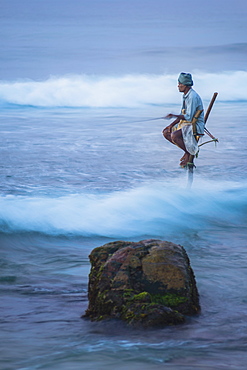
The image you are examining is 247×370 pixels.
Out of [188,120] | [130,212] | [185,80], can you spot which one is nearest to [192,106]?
[188,120]

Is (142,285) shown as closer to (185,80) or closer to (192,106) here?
(192,106)

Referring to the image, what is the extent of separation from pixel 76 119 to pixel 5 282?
22.8 metres

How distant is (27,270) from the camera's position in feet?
20.0

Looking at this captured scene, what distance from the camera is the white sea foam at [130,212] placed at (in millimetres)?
8664

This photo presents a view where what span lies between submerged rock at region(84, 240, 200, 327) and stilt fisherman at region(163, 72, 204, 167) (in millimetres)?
4433

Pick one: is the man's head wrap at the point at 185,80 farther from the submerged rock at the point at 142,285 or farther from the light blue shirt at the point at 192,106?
the submerged rock at the point at 142,285

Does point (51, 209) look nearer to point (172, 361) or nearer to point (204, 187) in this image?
point (204, 187)

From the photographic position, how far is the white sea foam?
341 inches

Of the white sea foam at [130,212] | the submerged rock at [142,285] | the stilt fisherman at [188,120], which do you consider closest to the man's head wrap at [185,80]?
the stilt fisherman at [188,120]

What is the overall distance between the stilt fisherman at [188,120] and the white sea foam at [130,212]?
1.17 metres

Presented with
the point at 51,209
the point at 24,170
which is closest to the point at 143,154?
the point at 24,170

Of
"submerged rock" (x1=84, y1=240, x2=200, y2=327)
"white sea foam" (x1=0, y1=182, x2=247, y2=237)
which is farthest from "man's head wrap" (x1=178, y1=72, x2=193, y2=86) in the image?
"submerged rock" (x1=84, y1=240, x2=200, y2=327)

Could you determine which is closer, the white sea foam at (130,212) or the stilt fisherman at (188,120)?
the white sea foam at (130,212)

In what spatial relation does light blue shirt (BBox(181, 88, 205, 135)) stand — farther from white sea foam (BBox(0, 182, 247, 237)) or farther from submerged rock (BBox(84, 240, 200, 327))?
submerged rock (BBox(84, 240, 200, 327))
